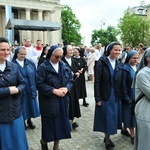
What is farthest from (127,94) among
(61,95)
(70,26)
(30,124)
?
(70,26)

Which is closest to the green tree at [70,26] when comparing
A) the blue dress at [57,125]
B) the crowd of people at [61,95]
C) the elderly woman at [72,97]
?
the elderly woman at [72,97]

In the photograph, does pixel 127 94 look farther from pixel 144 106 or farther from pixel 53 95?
pixel 144 106

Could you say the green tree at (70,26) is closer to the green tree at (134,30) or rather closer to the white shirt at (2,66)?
the green tree at (134,30)

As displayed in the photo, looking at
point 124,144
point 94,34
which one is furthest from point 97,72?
point 94,34

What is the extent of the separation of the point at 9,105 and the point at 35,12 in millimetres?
56792

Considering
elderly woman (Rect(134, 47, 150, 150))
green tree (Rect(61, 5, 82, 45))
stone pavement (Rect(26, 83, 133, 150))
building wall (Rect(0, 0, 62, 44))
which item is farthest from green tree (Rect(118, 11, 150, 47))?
elderly woman (Rect(134, 47, 150, 150))

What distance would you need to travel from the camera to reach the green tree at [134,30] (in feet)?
168

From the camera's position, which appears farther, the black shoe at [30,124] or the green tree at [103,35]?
the green tree at [103,35]

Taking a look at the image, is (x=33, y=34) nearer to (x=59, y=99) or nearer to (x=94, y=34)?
(x=94, y=34)

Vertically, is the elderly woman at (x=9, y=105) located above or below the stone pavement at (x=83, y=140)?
above

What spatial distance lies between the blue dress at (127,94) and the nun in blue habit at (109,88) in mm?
185

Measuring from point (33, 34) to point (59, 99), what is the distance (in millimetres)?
52924

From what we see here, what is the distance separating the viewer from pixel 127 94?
207 inches

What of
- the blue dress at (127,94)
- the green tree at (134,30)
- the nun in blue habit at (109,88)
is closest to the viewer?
the nun in blue habit at (109,88)
